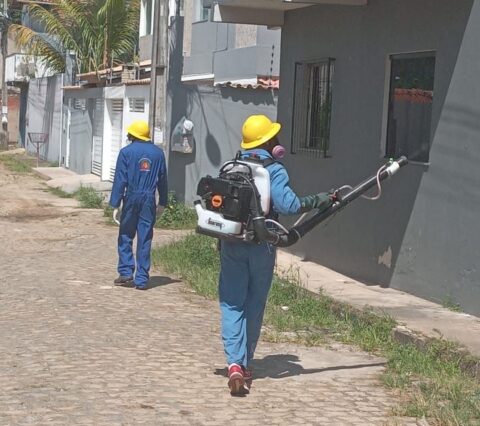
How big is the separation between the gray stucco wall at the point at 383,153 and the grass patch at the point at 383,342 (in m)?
0.98

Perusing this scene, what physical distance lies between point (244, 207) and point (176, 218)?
10.3 m

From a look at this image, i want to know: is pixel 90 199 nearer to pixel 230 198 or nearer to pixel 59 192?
pixel 59 192

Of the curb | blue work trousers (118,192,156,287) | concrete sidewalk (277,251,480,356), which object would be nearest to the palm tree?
concrete sidewalk (277,251,480,356)

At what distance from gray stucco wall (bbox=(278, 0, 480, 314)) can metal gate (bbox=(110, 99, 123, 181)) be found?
11.4 m

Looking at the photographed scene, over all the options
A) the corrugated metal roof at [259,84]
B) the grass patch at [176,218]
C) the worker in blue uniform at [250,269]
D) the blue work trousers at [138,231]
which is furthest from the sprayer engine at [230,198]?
the grass patch at [176,218]

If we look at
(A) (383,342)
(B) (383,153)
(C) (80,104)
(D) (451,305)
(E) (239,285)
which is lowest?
(A) (383,342)

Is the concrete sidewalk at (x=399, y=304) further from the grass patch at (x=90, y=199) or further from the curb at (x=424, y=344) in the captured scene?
the grass patch at (x=90, y=199)

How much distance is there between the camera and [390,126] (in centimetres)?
1046

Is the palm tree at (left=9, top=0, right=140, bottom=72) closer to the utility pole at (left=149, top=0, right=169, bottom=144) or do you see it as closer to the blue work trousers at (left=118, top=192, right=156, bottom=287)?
the utility pole at (left=149, top=0, right=169, bottom=144)

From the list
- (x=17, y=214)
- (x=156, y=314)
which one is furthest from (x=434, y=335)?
Answer: (x=17, y=214)

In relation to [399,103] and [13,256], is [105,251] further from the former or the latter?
[399,103]

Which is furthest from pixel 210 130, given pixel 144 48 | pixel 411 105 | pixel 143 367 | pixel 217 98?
pixel 143 367

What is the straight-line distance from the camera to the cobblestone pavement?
234 inches

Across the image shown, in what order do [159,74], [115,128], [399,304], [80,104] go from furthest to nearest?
[80,104], [115,128], [159,74], [399,304]
